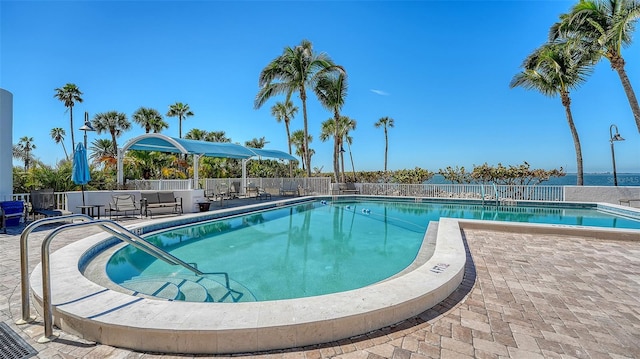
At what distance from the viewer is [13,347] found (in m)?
2.12

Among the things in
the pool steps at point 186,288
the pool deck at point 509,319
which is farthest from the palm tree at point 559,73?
the pool steps at point 186,288

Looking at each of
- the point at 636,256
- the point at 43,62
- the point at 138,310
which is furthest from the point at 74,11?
the point at 636,256

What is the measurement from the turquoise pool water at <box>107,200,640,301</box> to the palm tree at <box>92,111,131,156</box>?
84.7 feet

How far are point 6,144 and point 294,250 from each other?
9851mm

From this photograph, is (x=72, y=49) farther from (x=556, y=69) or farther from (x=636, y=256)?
(x=556, y=69)

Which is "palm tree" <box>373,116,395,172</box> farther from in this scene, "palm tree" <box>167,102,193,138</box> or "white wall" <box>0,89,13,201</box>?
"white wall" <box>0,89,13,201</box>

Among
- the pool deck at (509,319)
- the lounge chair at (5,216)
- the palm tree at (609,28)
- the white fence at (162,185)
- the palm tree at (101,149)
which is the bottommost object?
the pool deck at (509,319)

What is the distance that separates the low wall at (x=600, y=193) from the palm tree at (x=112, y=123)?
1410 inches

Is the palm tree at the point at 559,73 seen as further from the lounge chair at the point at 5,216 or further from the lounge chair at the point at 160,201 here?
the lounge chair at the point at 5,216

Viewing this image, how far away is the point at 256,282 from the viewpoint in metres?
4.48

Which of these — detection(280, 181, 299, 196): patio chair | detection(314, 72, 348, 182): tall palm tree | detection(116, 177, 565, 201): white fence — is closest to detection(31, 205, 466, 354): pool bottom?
detection(116, 177, 565, 201): white fence

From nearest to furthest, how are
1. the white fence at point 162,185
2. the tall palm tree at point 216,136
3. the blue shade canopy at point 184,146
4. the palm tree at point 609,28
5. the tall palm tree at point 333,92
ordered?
the palm tree at point 609,28, the blue shade canopy at point 184,146, the white fence at point 162,185, the tall palm tree at point 333,92, the tall palm tree at point 216,136

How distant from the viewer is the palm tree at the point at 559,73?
13.8 meters

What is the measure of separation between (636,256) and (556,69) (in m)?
13.5
